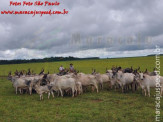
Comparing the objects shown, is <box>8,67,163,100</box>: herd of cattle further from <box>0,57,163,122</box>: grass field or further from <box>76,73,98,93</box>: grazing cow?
<box>0,57,163,122</box>: grass field

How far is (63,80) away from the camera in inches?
562

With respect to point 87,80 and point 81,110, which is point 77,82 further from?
point 81,110

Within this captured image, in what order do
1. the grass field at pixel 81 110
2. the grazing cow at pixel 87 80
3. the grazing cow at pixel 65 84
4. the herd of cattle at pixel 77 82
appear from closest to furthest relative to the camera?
the grass field at pixel 81 110
the herd of cattle at pixel 77 82
the grazing cow at pixel 65 84
the grazing cow at pixel 87 80

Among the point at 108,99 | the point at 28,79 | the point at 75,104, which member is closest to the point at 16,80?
the point at 28,79

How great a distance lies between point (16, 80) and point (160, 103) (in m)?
11.8

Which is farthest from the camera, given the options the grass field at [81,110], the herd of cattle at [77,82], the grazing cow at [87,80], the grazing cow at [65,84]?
the grazing cow at [87,80]

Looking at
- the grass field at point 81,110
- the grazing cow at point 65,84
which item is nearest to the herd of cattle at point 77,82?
the grazing cow at point 65,84

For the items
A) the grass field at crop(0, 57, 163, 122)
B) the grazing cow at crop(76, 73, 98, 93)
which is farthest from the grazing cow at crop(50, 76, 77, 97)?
the grazing cow at crop(76, 73, 98, 93)

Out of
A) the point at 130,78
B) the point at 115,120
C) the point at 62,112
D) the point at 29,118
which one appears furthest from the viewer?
the point at 130,78

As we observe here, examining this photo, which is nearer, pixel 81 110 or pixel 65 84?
pixel 81 110

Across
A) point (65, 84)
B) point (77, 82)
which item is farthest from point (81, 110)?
point (77, 82)

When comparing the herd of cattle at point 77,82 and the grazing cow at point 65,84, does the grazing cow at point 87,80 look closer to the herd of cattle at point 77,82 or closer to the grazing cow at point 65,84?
the herd of cattle at point 77,82

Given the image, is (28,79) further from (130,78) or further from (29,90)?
(130,78)

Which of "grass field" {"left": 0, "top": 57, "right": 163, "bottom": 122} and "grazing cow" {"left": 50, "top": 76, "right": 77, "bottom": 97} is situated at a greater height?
"grazing cow" {"left": 50, "top": 76, "right": 77, "bottom": 97}
